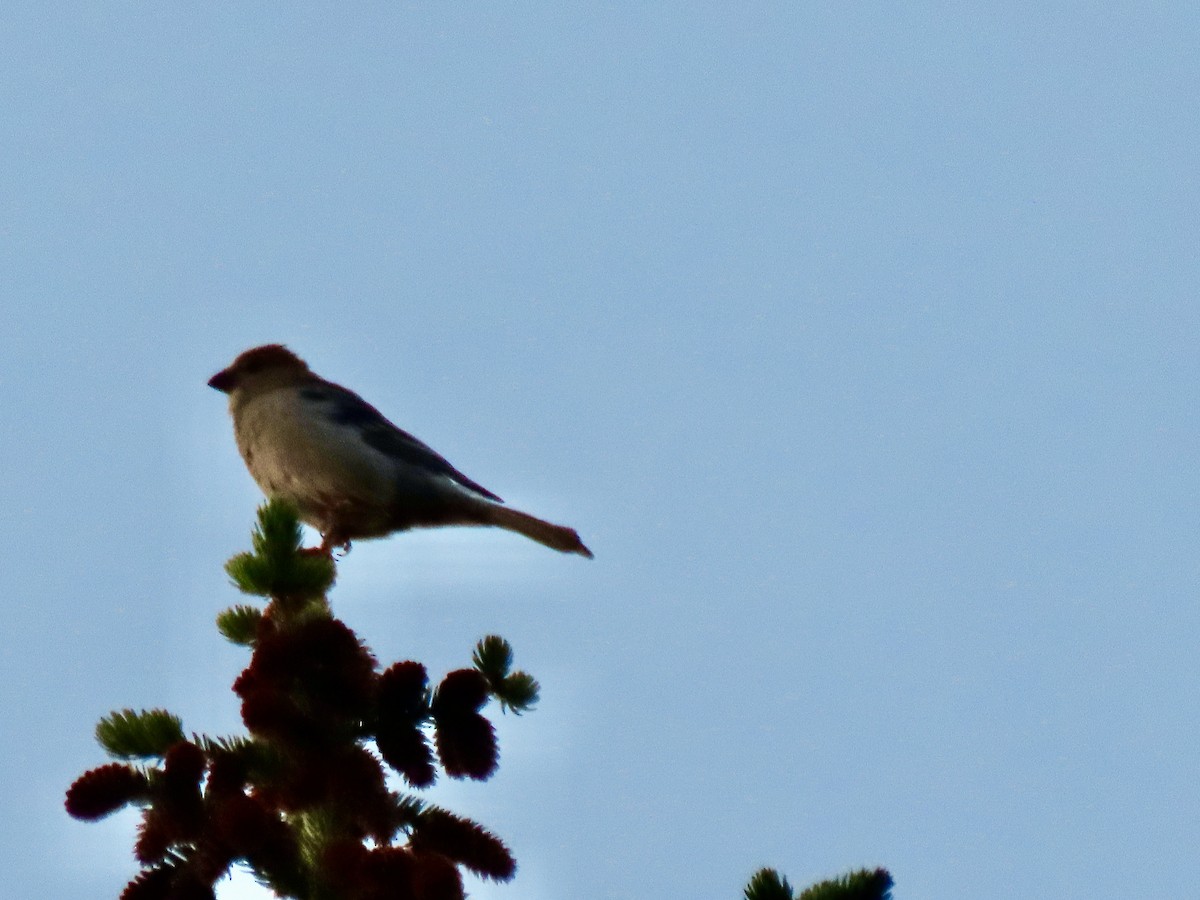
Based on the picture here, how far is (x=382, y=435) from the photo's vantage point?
6.32 meters

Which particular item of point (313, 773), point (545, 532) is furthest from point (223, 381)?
point (313, 773)

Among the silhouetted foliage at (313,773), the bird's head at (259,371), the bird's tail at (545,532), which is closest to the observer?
the silhouetted foliage at (313,773)

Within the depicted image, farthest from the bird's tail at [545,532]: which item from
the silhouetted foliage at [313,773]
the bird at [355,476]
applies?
the silhouetted foliage at [313,773]

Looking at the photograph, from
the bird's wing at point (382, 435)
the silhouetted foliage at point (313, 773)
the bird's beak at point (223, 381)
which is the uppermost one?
the bird's beak at point (223, 381)

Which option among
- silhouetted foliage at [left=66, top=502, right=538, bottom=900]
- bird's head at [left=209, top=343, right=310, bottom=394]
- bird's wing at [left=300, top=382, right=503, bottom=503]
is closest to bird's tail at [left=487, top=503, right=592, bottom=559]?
bird's wing at [left=300, top=382, right=503, bottom=503]

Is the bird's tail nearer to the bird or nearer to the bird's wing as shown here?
the bird

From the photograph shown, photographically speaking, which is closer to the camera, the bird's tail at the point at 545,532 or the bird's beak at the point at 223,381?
the bird's tail at the point at 545,532

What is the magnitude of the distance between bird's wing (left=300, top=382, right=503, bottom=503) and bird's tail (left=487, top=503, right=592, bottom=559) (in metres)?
0.23

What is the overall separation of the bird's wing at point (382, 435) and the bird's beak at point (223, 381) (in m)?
0.52

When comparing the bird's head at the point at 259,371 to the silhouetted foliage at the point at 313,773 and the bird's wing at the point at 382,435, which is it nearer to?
the bird's wing at the point at 382,435

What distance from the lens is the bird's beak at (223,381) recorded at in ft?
22.9

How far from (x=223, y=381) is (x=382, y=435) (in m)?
1.13

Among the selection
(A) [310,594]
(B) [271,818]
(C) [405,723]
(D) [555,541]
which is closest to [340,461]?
(D) [555,541]

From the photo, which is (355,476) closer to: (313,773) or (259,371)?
(259,371)
